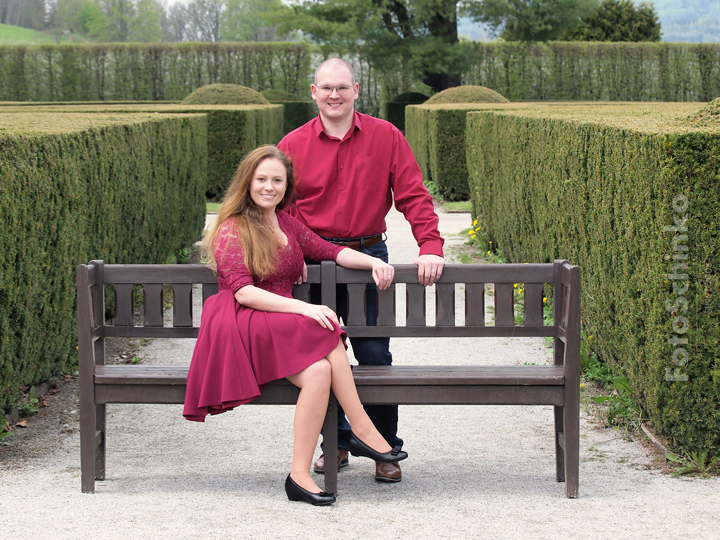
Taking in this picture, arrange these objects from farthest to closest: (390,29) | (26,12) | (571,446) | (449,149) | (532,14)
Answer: (26,12) → (390,29) → (532,14) → (449,149) → (571,446)

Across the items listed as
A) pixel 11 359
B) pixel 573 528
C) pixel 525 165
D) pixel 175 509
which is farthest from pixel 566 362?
pixel 525 165

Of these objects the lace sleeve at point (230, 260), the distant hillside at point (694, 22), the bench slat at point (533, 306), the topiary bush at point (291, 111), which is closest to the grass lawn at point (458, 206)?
the bench slat at point (533, 306)

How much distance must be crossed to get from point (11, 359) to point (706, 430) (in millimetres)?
3064

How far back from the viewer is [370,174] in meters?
3.37

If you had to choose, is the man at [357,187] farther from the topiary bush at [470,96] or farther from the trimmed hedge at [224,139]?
the topiary bush at [470,96]

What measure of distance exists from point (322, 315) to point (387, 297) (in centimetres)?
42

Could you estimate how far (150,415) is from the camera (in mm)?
4129

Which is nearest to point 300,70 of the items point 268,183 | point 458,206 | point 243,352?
point 458,206

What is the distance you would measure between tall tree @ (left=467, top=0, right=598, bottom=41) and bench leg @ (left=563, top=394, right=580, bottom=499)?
2080 cm

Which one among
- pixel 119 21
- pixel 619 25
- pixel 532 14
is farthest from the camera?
pixel 119 21

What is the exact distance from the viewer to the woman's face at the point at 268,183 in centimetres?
314

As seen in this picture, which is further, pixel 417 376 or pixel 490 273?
pixel 490 273

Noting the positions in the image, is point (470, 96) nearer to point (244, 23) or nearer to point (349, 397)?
point (349, 397)

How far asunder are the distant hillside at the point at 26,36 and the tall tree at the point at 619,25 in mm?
54441
